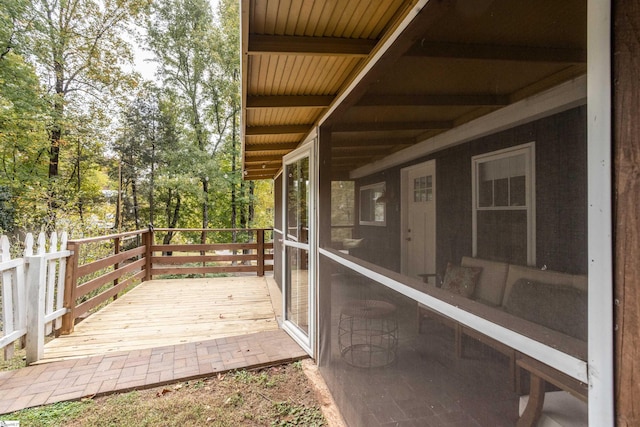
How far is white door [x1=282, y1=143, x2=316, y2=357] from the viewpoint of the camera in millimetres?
2904

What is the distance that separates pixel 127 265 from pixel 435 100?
592 centimetres

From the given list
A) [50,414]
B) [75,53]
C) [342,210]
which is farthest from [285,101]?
[75,53]

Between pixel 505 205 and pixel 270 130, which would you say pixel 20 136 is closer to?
pixel 270 130

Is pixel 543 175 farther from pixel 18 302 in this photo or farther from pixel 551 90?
pixel 18 302

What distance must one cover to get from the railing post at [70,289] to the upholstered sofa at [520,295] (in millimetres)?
4172

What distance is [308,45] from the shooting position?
5.56 feet

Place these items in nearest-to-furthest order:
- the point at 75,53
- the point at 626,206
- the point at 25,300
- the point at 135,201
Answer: the point at 626,206, the point at 25,300, the point at 75,53, the point at 135,201

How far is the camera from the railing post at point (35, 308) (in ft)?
9.36

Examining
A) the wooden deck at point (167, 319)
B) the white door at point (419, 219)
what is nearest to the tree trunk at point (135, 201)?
the wooden deck at point (167, 319)

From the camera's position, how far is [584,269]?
553 millimetres

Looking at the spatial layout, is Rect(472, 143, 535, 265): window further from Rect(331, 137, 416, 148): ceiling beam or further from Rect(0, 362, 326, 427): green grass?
Rect(0, 362, 326, 427): green grass

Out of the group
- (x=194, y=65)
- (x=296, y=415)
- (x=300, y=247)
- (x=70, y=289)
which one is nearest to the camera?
(x=296, y=415)

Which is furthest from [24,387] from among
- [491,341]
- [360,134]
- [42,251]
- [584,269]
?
[584,269]

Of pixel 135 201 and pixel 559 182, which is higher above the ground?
pixel 135 201
